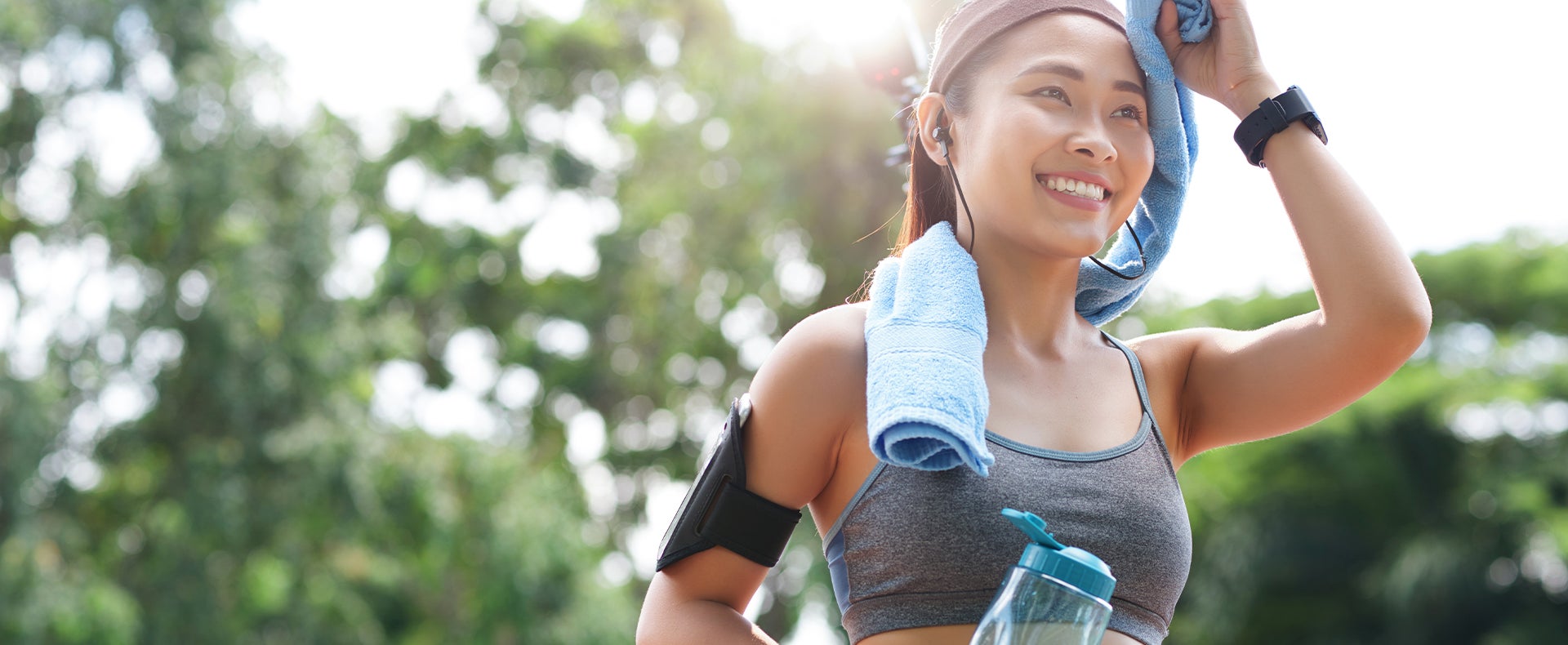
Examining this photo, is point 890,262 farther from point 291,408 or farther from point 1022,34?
point 291,408

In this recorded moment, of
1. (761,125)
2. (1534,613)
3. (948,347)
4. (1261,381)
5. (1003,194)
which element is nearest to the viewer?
(948,347)

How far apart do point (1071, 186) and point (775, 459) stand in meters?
0.49

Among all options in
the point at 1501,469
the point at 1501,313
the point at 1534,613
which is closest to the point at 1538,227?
the point at 1501,313

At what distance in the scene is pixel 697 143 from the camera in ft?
46.8

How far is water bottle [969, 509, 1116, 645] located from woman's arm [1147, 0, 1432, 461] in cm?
55

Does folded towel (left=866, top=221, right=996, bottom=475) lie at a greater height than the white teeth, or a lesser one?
lesser

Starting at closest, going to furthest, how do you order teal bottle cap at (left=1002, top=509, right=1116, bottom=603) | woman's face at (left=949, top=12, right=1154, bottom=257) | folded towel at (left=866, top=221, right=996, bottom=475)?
teal bottle cap at (left=1002, top=509, right=1116, bottom=603) < folded towel at (left=866, top=221, right=996, bottom=475) < woman's face at (left=949, top=12, right=1154, bottom=257)

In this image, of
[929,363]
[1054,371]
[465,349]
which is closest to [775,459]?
[929,363]

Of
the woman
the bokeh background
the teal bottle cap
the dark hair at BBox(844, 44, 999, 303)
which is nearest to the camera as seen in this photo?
the teal bottle cap

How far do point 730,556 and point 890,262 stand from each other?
0.45 metres

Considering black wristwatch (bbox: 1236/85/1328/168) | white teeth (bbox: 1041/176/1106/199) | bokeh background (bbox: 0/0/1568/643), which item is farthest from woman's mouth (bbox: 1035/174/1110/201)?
bokeh background (bbox: 0/0/1568/643)

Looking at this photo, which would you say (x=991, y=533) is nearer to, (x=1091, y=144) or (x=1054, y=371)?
(x=1054, y=371)

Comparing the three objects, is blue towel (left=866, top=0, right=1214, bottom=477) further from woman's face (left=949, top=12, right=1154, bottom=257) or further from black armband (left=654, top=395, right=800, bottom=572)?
black armband (left=654, top=395, right=800, bottom=572)

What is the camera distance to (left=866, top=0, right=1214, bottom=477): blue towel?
1.53 meters
